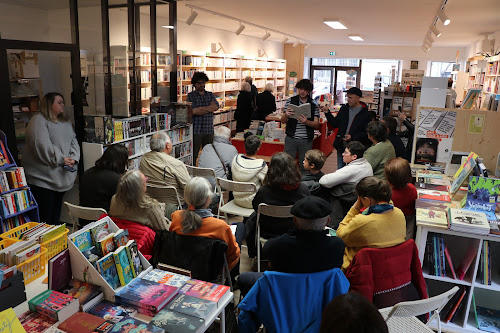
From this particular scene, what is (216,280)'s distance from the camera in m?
2.70

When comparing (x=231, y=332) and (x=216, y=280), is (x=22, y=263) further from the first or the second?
(x=231, y=332)

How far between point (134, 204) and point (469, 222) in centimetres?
237

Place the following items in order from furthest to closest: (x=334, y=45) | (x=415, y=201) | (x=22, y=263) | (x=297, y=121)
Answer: (x=334, y=45) < (x=297, y=121) < (x=415, y=201) < (x=22, y=263)

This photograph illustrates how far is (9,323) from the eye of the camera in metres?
1.64

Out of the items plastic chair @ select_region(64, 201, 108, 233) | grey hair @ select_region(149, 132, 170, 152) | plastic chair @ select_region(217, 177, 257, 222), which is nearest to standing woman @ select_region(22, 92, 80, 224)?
grey hair @ select_region(149, 132, 170, 152)

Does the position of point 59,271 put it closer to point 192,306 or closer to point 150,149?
point 192,306

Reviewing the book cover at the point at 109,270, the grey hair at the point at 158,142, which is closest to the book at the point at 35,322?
the book cover at the point at 109,270

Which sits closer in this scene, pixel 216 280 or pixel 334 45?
pixel 216 280

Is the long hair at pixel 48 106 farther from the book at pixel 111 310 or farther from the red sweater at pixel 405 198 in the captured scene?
the red sweater at pixel 405 198

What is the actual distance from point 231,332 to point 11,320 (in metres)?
1.60

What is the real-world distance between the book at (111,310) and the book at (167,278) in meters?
0.25

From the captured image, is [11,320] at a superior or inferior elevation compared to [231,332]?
superior

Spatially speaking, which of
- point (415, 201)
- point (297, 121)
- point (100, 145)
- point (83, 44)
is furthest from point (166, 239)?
point (83, 44)

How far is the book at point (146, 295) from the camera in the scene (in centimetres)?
195
